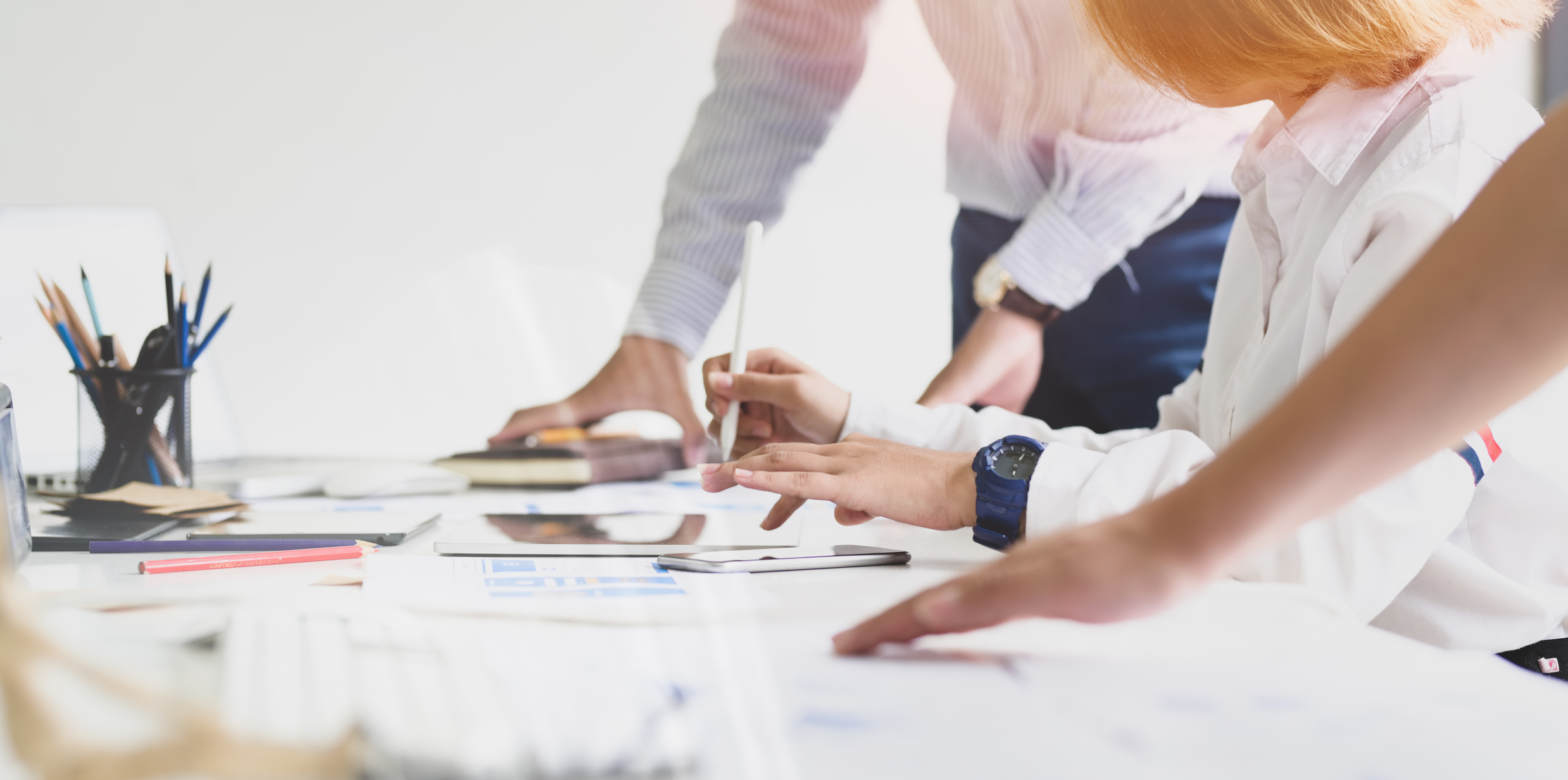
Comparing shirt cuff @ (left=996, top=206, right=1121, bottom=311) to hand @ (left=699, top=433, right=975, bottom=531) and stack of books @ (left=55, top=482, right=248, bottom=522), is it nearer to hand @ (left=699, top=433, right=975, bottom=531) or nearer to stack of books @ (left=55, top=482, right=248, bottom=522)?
hand @ (left=699, top=433, right=975, bottom=531)

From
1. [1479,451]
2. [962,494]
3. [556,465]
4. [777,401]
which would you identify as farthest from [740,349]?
[1479,451]

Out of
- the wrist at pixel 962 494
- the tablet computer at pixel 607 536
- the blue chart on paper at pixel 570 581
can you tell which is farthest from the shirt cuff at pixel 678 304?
the blue chart on paper at pixel 570 581

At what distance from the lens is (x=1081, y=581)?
29 cm

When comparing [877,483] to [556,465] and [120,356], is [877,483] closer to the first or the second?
[556,465]

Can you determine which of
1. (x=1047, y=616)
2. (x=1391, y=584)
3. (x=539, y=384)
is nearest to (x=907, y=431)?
(x=1391, y=584)

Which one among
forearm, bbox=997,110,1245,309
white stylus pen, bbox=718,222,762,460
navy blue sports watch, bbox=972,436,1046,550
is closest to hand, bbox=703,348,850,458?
white stylus pen, bbox=718,222,762,460

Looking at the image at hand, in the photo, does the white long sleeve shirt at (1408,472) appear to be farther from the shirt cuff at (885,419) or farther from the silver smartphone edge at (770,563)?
the shirt cuff at (885,419)

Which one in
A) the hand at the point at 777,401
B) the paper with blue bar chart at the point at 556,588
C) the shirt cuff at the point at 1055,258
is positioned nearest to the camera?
the paper with blue bar chart at the point at 556,588

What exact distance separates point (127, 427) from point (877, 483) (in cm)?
55

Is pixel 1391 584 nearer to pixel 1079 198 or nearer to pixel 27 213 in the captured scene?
pixel 1079 198

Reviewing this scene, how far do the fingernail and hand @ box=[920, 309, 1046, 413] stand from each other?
0.81 meters

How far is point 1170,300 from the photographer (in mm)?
1118

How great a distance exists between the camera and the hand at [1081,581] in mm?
280

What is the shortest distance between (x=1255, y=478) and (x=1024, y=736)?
0.10 meters
